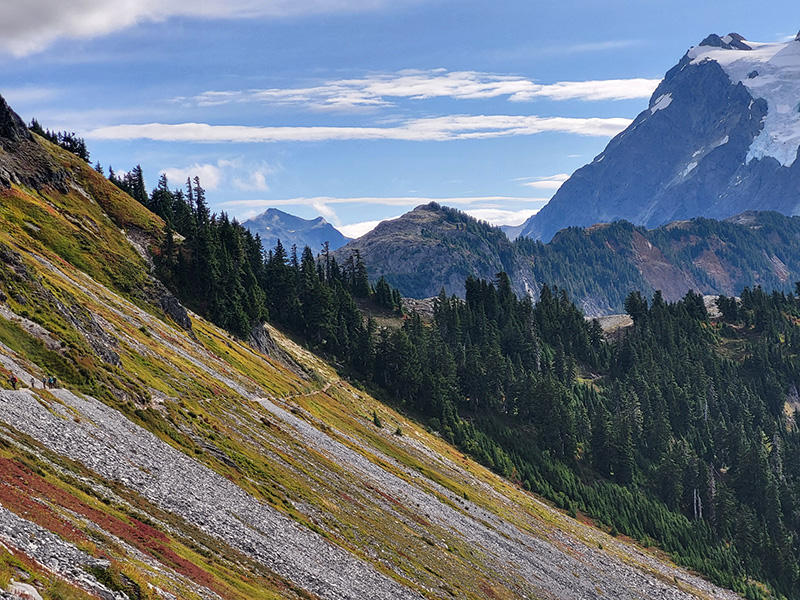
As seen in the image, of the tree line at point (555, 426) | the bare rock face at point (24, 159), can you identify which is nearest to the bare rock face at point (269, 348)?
the tree line at point (555, 426)

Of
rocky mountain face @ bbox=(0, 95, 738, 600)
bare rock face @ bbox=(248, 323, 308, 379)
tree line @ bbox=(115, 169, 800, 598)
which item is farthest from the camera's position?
tree line @ bbox=(115, 169, 800, 598)

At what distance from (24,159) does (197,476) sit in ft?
314

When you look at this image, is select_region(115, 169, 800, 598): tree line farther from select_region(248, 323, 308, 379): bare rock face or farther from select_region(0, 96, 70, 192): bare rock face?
select_region(0, 96, 70, 192): bare rock face

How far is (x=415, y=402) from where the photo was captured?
152 metres

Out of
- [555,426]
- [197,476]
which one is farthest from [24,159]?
[555,426]

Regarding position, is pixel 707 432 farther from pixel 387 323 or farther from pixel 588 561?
pixel 588 561

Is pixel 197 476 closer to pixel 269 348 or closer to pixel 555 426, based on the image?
pixel 269 348

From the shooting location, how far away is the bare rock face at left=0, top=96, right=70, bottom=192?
4579 inches

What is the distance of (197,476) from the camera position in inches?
1911

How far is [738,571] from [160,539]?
13064cm

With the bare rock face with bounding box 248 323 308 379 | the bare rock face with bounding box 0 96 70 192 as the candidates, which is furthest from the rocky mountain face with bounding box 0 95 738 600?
the bare rock face with bounding box 248 323 308 379

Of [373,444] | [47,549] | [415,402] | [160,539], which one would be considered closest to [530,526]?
[373,444]

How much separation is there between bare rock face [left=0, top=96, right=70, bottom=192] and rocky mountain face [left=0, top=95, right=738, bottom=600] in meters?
0.44

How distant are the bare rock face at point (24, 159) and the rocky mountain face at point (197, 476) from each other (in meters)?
0.44
